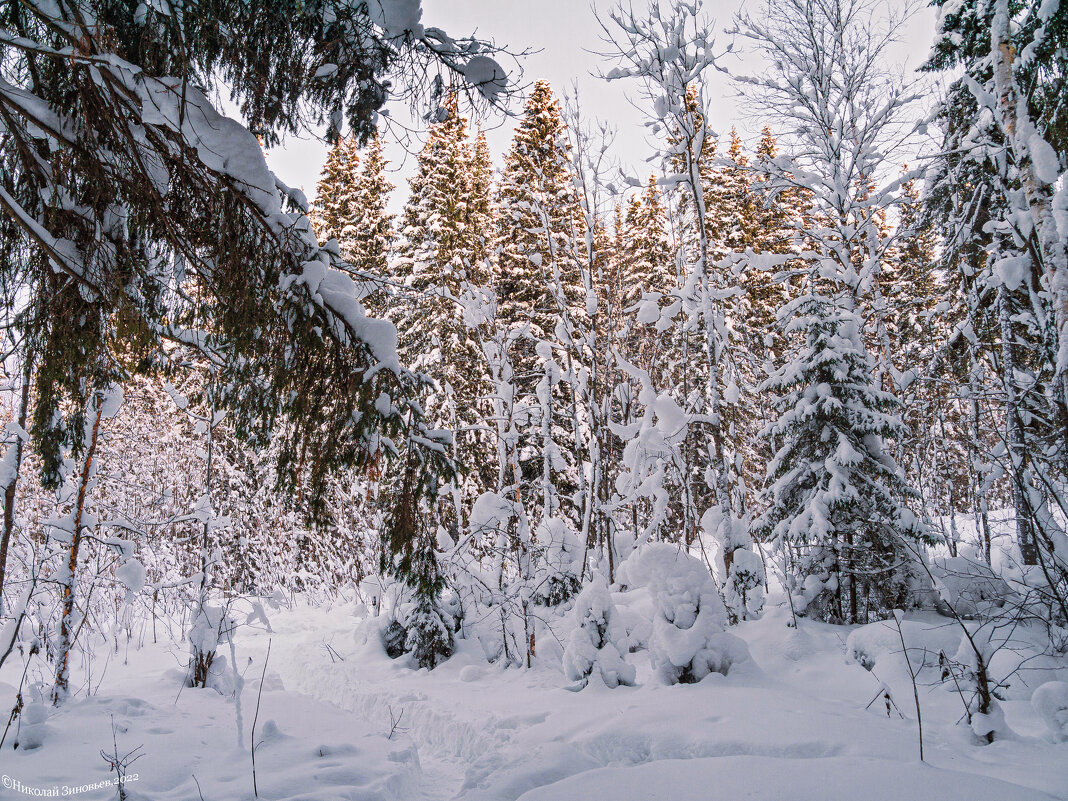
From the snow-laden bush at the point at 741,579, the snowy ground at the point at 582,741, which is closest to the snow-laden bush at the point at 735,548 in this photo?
the snow-laden bush at the point at 741,579

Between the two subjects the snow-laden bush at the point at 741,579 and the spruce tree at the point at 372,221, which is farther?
the spruce tree at the point at 372,221

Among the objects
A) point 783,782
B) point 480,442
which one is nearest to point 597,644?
point 783,782

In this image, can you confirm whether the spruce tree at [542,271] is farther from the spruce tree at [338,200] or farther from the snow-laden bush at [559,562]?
the spruce tree at [338,200]

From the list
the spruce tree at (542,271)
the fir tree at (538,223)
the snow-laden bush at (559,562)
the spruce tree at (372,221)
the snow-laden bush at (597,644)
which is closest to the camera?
the snow-laden bush at (597,644)

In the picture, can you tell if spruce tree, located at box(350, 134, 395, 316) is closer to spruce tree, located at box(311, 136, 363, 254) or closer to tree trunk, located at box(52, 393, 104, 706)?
spruce tree, located at box(311, 136, 363, 254)

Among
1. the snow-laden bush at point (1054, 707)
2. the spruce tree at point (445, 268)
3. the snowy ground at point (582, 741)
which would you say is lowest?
the snowy ground at point (582, 741)

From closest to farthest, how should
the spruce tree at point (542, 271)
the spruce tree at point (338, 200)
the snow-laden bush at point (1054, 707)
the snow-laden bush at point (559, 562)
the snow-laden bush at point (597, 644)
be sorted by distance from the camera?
the snow-laden bush at point (1054, 707), the snow-laden bush at point (597, 644), the snow-laden bush at point (559, 562), the spruce tree at point (542, 271), the spruce tree at point (338, 200)

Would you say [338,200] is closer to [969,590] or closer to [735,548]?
[735,548]

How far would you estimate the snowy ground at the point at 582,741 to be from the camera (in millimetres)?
2885

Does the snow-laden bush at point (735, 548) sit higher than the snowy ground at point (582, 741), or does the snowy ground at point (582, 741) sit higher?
the snow-laden bush at point (735, 548)

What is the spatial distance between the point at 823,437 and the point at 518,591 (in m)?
4.12

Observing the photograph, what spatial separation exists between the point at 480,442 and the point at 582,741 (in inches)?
309

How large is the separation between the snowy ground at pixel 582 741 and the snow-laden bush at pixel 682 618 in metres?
0.15

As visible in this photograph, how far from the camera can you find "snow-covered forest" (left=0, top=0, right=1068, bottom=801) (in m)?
2.70
